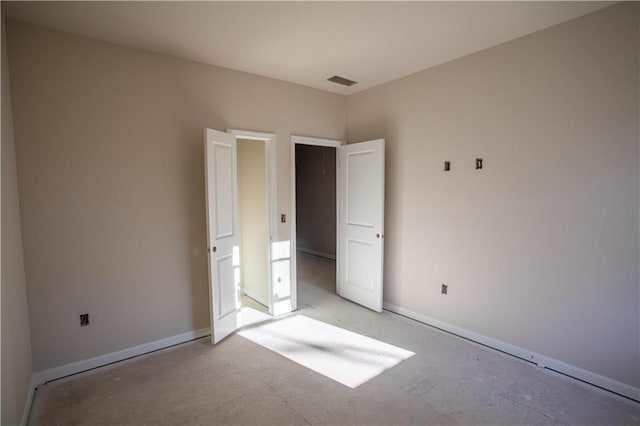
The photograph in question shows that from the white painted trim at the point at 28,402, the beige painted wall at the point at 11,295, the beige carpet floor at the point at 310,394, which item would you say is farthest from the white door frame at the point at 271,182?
the white painted trim at the point at 28,402

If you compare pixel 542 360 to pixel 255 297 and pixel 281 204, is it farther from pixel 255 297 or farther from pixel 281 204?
pixel 255 297

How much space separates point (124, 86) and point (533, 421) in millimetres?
4021

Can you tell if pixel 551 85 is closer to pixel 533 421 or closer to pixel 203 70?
pixel 533 421

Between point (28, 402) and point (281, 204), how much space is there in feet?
8.78

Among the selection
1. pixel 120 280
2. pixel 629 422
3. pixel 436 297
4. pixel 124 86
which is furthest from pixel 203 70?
pixel 629 422

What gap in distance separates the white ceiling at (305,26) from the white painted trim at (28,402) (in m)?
2.69

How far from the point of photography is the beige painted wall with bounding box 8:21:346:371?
8.18 ft

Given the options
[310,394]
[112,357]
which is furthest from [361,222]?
[112,357]

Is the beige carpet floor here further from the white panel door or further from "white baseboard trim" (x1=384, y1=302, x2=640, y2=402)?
the white panel door

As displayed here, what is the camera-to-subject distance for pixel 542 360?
2.76m

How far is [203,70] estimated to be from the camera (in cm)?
324

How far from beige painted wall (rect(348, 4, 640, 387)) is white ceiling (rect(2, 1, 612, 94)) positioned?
32 centimetres

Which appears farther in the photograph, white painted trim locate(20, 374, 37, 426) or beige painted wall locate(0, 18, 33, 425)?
white painted trim locate(20, 374, 37, 426)

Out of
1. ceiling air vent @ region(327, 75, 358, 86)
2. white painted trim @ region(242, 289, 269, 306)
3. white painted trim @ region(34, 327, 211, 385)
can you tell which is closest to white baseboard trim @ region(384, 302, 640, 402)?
white painted trim @ region(242, 289, 269, 306)
